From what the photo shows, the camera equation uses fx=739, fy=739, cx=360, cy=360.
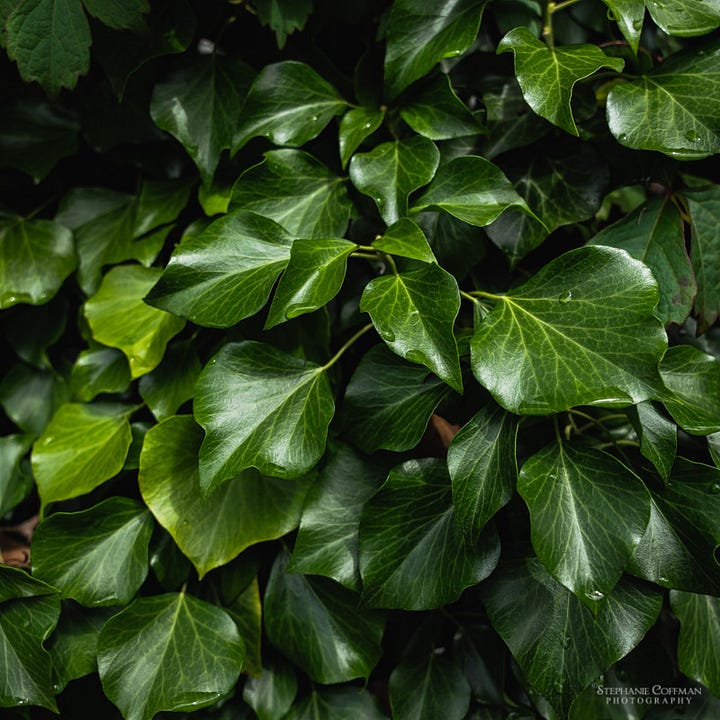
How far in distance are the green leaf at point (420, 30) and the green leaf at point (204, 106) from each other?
8.5 inches

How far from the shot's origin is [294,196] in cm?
92

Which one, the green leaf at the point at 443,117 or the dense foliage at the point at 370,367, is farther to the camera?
the green leaf at the point at 443,117

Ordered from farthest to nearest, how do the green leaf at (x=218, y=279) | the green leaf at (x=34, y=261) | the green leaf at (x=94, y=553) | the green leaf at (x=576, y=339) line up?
the green leaf at (x=34, y=261) < the green leaf at (x=94, y=553) < the green leaf at (x=218, y=279) < the green leaf at (x=576, y=339)

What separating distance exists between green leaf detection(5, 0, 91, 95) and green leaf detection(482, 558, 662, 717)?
0.80 m

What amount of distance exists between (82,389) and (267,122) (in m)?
0.45

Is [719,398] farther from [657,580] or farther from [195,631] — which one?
[195,631]

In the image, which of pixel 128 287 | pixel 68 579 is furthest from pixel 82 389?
pixel 68 579

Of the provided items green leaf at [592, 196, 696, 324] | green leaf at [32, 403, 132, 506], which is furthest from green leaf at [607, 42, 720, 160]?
green leaf at [32, 403, 132, 506]

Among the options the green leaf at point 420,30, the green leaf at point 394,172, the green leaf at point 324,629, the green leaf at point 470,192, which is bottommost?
the green leaf at point 324,629

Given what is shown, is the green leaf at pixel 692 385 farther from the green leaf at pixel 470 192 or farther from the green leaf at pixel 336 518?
the green leaf at pixel 336 518

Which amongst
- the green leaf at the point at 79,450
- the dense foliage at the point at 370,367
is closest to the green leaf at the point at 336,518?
the dense foliage at the point at 370,367

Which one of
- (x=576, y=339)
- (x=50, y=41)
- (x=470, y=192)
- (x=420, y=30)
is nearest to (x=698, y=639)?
(x=576, y=339)

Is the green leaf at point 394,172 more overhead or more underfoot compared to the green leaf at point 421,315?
more overhead

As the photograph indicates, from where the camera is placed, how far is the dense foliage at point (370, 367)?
0.76 metres
